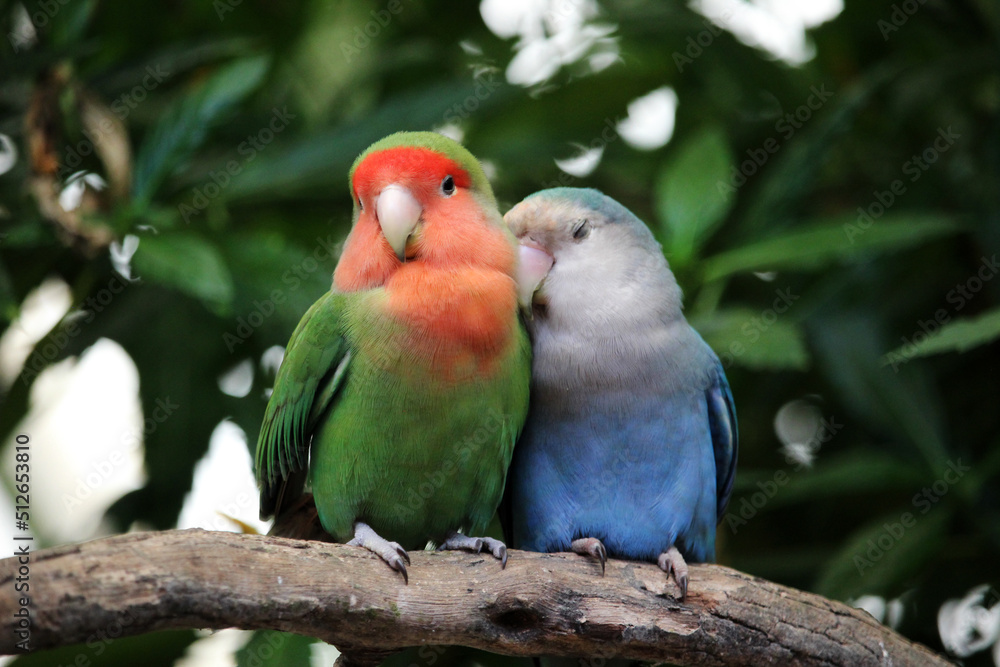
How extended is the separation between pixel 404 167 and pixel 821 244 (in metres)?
2.06

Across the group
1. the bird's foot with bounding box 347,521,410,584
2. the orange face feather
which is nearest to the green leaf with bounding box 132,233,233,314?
the orange face feather

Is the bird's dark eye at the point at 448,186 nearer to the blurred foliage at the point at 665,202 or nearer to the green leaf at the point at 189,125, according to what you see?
the blurred foliage at the point at 665,202

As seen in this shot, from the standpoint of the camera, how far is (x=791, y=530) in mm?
5398

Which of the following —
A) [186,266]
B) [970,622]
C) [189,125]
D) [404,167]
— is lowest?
[970,622]

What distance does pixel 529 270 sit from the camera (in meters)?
3.30

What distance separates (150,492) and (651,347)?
2750 millimetres

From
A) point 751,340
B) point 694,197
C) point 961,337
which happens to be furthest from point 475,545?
point 694,197

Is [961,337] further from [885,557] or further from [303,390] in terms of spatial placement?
[303,390]

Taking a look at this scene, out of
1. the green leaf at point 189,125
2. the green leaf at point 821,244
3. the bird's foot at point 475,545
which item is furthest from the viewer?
the green leaf at point 821,244

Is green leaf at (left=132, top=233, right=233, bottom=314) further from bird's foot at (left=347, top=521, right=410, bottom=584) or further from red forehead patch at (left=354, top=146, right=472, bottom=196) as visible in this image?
bird's foot at (left=347, top=521, right=410, bottom=584)

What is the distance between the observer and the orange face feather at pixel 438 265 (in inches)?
116

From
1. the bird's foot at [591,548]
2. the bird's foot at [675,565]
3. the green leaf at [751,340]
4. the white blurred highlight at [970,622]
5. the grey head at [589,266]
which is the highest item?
the grey head at [589,266]

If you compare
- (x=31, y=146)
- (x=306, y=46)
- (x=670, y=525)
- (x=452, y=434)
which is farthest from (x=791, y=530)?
(x=31, y=146)

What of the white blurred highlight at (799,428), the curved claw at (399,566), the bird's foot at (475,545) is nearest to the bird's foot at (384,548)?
the curved claw at (399,566)
